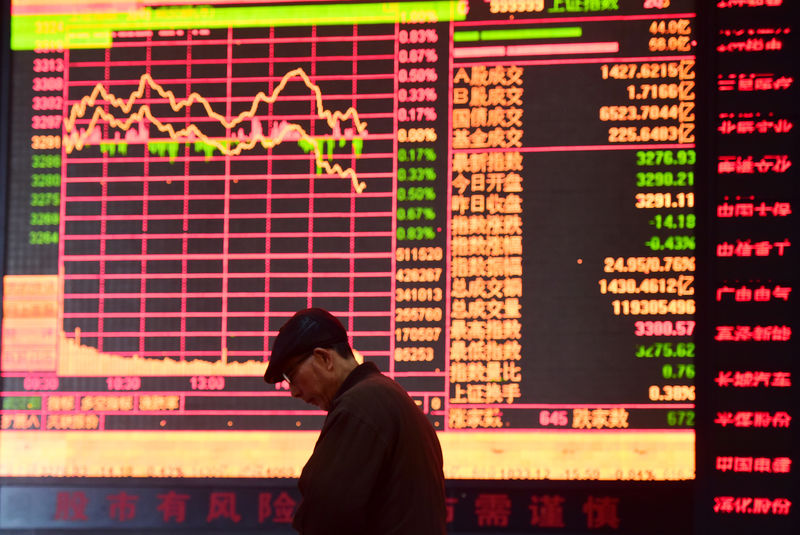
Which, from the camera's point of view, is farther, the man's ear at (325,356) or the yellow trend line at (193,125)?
the yellow trend line at (193,125)

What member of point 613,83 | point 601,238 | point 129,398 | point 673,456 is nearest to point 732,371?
point 673,456

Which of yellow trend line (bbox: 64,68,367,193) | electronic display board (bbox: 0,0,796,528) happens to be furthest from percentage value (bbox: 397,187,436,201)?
yellow trend line (bbox: 64,68,367,193)

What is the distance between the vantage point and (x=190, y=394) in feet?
10.2

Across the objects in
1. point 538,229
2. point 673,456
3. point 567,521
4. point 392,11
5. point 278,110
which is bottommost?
point 567,521

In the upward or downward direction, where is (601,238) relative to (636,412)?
upward

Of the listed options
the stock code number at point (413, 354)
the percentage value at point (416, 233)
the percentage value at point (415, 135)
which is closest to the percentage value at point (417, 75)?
the percentage value at point (415, 135)

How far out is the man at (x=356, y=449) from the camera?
1746 mm

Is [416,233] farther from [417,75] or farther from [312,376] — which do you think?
[312,376]

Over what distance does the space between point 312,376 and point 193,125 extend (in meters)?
1.50

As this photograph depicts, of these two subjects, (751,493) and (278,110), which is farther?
(278,110)

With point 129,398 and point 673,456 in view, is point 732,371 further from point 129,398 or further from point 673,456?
point 129,398

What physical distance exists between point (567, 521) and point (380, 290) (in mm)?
880

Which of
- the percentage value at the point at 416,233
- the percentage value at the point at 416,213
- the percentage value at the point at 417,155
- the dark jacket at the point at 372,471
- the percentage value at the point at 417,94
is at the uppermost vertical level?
the percentage value at the point at 417,94

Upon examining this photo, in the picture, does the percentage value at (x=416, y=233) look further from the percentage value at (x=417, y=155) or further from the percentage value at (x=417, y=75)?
the percentage value at (x=417, y=75)
